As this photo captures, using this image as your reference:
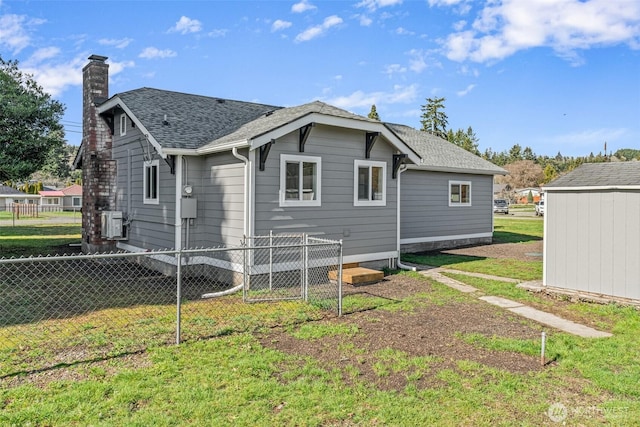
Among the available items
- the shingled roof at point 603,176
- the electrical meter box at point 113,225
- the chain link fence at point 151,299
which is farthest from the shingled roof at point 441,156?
the electrical meter box at point 113,225

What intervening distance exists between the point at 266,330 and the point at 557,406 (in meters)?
3.54

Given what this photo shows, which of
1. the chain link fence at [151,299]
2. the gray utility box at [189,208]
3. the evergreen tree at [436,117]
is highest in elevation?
the evergreen tree at [436,117]

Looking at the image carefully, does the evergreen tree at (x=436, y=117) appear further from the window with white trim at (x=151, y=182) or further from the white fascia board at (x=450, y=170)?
the window with white trim at (x=151, y=182)

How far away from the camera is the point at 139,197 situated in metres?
11.4

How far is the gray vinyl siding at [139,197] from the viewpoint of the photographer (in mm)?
10008

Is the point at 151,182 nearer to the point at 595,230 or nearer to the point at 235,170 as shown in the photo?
the point at 235,170

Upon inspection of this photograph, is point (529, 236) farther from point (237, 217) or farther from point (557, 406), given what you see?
point (557, 406)

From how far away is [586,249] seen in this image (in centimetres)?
752

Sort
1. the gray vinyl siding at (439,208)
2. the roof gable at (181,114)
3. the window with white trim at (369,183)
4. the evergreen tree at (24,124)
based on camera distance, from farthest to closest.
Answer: the gray vinyl siding at (439,208) < the evergreen tree at (24,124) < the window with white trim at (369,183) < the roof gable at (181,114)

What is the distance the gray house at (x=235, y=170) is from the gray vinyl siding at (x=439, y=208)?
0.75m

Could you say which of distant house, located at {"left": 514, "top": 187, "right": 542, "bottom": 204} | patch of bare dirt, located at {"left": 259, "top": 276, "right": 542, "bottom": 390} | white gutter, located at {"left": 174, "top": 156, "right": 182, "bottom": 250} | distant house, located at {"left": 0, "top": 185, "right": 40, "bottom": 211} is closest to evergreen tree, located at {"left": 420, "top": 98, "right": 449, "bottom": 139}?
distant house, located at {"left": 514, "top": 187, "right": 542, "bottom": 204}

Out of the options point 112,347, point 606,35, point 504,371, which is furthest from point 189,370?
point 606,35

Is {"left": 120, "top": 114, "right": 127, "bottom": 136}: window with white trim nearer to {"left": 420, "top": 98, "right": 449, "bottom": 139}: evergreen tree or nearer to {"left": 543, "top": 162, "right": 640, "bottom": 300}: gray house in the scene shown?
{"left": 543, "top": 162, "right": 640, "bottom": 300}: gray house

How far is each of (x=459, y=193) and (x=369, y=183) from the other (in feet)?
23.1
